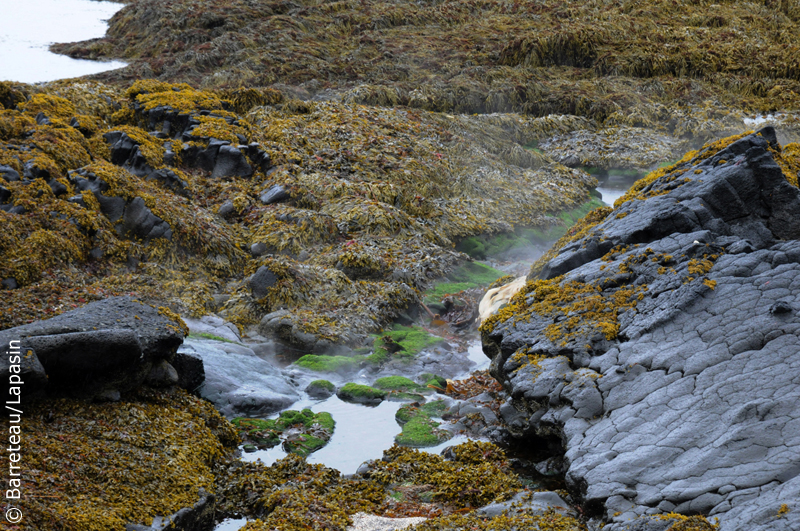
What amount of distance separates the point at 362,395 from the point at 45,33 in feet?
98.2

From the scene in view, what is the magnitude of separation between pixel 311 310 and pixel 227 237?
328 centimetres

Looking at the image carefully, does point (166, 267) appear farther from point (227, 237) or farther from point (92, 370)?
point (92, 370)

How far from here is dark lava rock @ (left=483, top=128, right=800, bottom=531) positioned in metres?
4.88

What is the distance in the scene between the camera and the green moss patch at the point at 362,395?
28.8 feet

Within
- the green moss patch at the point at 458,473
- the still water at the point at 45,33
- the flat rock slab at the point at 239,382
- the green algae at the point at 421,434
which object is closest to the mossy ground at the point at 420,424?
the green algae at the point at 421,434

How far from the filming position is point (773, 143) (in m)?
8.88

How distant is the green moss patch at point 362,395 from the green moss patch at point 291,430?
58cm

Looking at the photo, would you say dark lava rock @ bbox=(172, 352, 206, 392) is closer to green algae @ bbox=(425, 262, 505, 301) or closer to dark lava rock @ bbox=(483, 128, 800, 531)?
dark lava rock @ bbox=(483, 128, 800, 531)

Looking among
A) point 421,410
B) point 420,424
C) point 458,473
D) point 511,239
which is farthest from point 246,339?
point 511,239

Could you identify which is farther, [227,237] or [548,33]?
[548,33]

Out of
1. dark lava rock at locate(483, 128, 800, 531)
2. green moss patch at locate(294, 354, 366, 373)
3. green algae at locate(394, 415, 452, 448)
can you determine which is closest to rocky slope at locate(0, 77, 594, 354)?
green moss patch at locate(294, 354, 366, 373)

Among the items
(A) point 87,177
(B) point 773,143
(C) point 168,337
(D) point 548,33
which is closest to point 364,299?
(C) point 168,337

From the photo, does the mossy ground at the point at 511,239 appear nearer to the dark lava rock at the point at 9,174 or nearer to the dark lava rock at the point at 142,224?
the dark lava rock at the point at 142,224

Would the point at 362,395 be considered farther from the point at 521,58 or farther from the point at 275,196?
the point at 521,58
